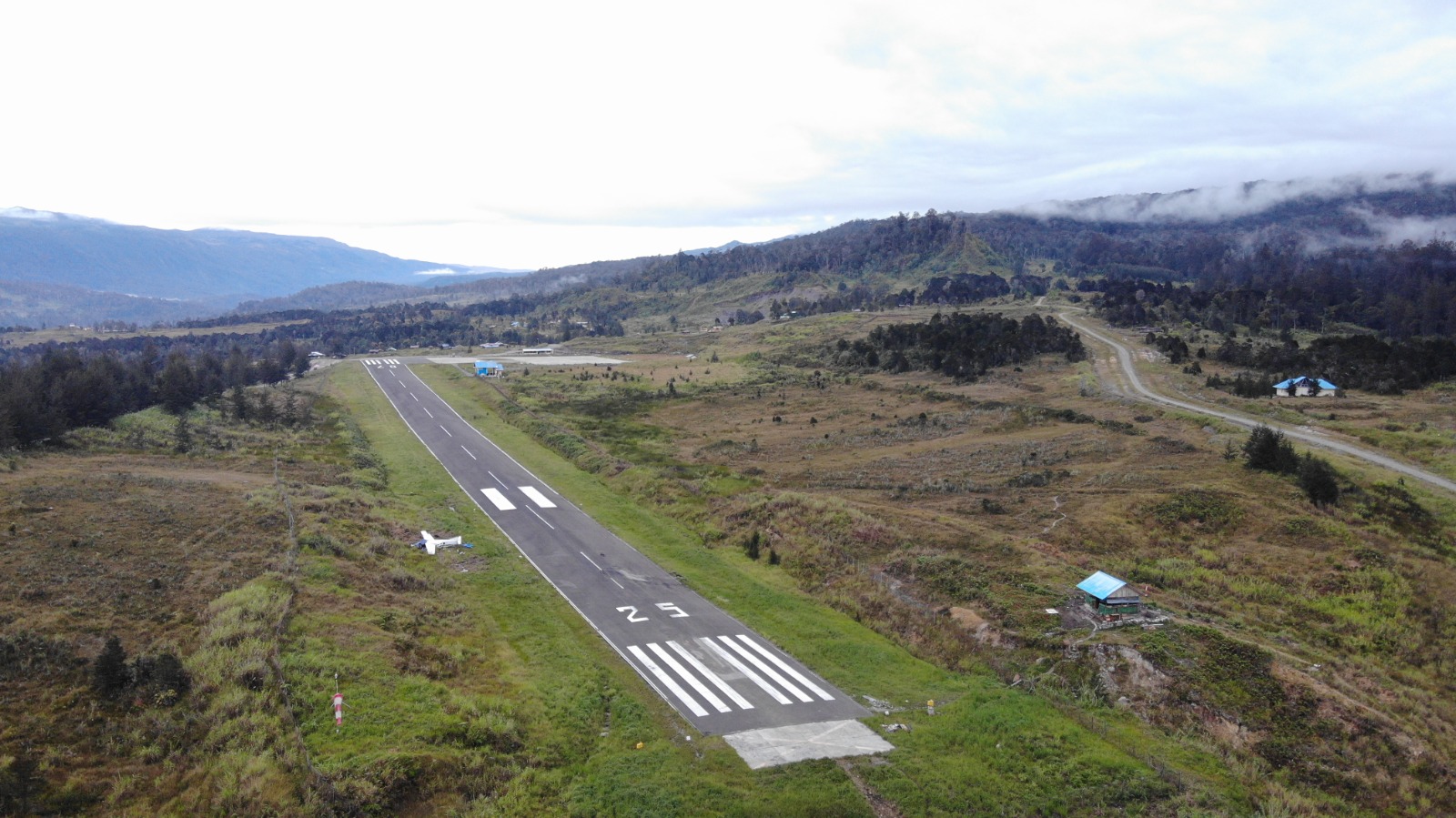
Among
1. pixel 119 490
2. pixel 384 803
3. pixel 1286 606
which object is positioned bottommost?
pixel 1286 606

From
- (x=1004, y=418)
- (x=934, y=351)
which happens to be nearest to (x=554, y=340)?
(x=934, y=351)

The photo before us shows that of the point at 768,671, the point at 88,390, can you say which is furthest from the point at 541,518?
the point at 88,390

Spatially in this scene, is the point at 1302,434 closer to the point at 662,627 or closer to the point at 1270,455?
the point at 1270,455

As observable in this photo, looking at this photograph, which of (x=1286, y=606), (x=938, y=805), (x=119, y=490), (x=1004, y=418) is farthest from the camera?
(x=1004, y=418)

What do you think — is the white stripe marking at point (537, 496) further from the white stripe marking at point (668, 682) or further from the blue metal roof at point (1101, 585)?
the blue metal roof at point (1101, 585)

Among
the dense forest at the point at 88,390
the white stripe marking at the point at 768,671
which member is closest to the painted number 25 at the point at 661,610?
the white stripe marking at the point at 768,671

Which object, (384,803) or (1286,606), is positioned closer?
(384,803)

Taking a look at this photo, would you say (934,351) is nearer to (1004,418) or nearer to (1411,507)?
(1004,418)
